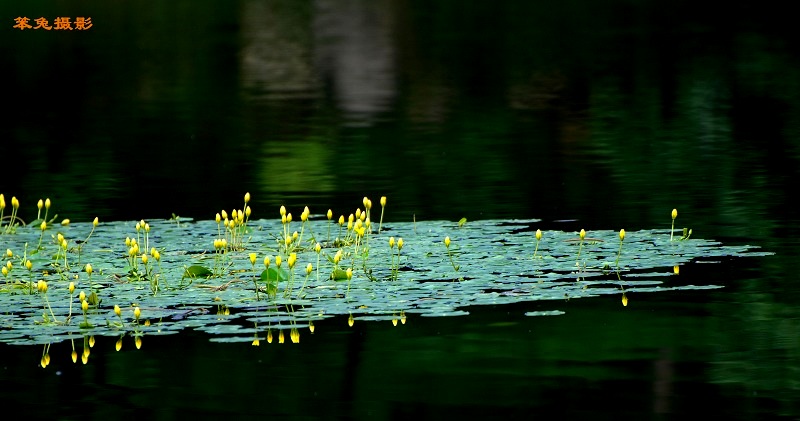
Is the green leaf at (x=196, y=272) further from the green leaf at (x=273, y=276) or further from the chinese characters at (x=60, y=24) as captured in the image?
the chinese characters at (x=60, y=24)

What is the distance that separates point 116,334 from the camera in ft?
25.9

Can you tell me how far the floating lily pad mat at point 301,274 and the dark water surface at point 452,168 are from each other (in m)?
0.19

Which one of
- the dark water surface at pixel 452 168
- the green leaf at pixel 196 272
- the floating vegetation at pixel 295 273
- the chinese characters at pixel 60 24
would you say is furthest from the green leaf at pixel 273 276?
the chinese characters at pixel 60 24

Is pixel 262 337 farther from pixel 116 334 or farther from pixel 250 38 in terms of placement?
pixel 250 38

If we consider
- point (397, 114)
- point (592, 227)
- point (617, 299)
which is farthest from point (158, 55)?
point (617, 299)

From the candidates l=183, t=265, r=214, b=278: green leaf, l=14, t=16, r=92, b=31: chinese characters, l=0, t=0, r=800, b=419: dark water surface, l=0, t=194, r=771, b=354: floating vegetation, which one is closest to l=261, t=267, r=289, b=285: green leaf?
l=0, t=194, r=771, b=354: floating vegetation

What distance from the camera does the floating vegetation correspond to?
8.12 m

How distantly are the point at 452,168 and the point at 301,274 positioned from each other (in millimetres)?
4890

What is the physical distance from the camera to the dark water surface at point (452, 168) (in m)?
7.04

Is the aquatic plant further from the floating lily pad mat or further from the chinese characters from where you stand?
the chinese characters

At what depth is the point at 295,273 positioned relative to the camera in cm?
912

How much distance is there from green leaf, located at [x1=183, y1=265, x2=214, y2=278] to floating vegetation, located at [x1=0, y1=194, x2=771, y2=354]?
0.5 inches

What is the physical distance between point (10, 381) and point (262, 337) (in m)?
1.08

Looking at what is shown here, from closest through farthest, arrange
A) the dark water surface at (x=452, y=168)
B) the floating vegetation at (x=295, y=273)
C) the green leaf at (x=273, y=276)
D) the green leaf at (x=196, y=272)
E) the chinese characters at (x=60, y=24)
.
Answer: the dark water surface at (x=452, y=168), the floating vegetation at (x=295, y=273), the green leaf at (x=273, y=276), the green leaf at (x=196, y=272), the chinese characters at (x=60, y=24)
